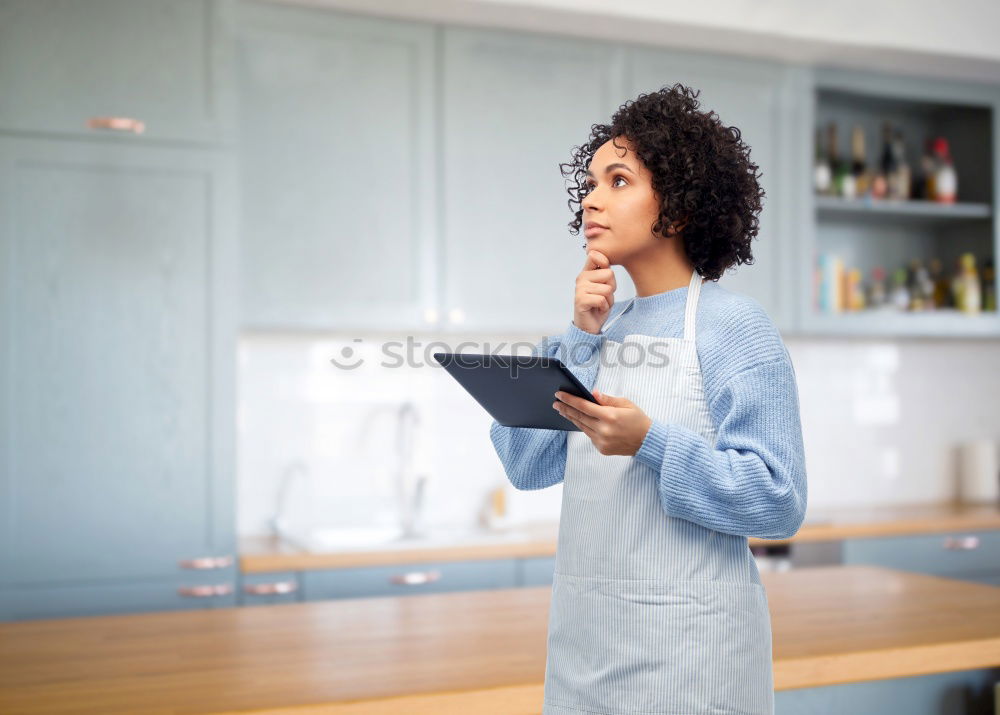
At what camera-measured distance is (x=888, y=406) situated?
13.6ft

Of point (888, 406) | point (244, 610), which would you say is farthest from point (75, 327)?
point (888, 406)

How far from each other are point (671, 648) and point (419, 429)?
7.81 ft

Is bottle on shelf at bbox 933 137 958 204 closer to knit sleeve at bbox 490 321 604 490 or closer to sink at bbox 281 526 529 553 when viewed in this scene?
sink at bbox 281 526 529 553

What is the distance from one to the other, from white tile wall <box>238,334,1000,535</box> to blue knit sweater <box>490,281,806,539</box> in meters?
2.29

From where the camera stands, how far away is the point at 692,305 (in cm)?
126

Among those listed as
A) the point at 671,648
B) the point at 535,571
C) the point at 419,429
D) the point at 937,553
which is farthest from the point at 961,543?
the point at 671,648

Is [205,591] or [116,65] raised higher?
[116,65]

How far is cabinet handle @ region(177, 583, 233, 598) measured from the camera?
275cm

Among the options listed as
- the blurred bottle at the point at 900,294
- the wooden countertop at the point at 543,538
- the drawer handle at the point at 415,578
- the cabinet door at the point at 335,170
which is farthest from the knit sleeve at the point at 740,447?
the blurred bottle at the point at 900,294

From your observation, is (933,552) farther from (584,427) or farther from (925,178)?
(584,427)

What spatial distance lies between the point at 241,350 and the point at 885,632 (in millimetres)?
2274

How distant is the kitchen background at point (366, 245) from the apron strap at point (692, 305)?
182cm

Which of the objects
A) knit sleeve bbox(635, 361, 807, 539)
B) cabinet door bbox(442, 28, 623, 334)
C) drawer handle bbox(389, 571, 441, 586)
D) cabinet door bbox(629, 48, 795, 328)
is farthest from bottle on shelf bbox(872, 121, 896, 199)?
knit sleeve bbox(635, 361, 807, 539)

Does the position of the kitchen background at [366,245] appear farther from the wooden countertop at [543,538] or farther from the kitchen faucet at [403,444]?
the wooden countertop at [543,538]
